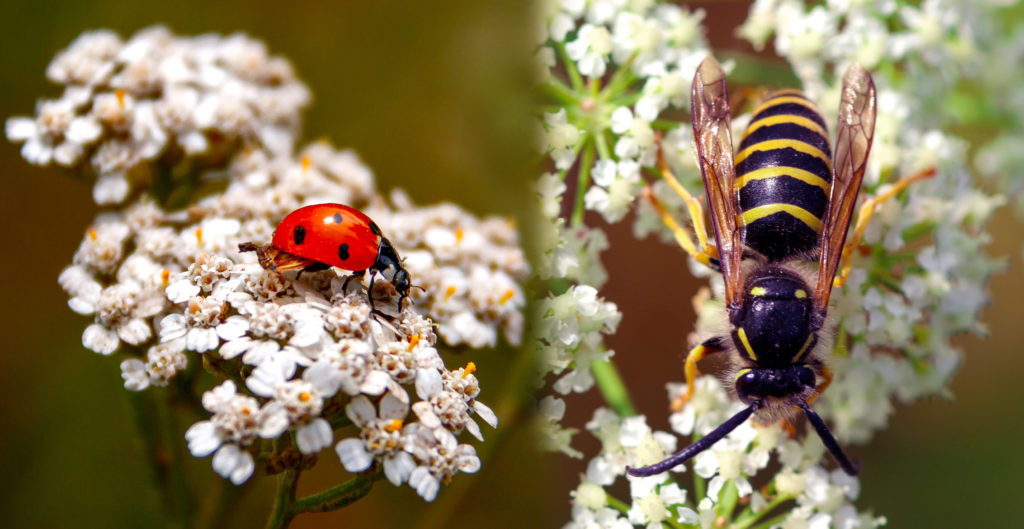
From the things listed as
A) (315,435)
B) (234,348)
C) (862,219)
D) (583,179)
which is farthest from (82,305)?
(862,219)

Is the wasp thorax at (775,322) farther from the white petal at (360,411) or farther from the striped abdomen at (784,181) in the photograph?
the white petal at (360,411)

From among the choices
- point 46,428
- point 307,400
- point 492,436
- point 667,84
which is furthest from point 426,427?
point 46,428

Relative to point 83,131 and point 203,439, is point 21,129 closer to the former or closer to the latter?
point 83,131

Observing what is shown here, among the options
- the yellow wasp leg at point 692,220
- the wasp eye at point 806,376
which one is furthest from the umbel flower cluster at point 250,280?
the wasp eye at point 806,376

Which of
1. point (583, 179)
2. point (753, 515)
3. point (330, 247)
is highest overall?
point (583, 179)

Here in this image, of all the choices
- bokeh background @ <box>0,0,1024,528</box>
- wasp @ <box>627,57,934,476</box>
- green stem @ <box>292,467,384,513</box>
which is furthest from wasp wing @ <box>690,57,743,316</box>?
green stem @ <box>292,467,384,513</box>
